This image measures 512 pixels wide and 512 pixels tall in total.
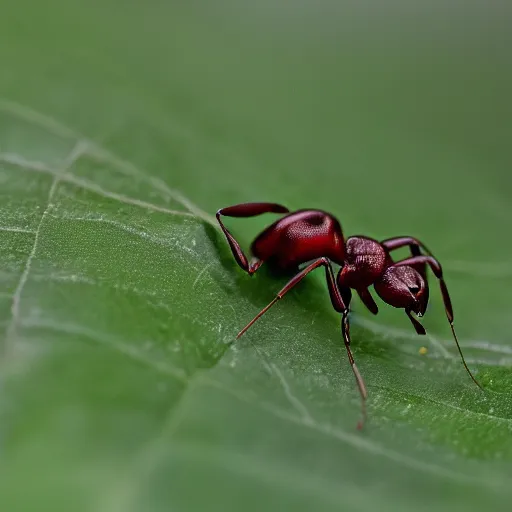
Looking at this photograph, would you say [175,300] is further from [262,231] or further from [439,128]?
[439,128]

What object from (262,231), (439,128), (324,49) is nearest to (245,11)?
(324,49)

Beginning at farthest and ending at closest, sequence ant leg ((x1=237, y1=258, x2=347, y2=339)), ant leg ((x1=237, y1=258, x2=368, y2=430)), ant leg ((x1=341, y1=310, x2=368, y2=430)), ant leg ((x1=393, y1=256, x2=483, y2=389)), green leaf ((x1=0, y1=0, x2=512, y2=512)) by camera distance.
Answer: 1. ant leg ((x1=393, y1=256, x2=483, y2=389))
2. ant leg ((x1=237, y1=258, x2=347, y2=339))
3. ant leg ((x1=237, y1=258, x2=368, y2=430))
4. ant leg ((x1=341, y1=310, x2=368, y2=430))
5. green leaf ((x1=0, y1=0, x2=512, y2=512))

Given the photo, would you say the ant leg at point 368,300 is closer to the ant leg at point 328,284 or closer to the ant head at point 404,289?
the ant head at point 404,289

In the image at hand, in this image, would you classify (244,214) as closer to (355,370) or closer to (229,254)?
(229,254)

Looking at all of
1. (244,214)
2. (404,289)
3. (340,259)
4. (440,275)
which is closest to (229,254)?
(244,214)

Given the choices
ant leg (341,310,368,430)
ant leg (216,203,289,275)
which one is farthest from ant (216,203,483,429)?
ant leg (341,310,368,430)

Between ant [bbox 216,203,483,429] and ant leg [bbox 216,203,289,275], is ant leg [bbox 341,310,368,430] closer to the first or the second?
ant [bbox 216,203,483,429]
